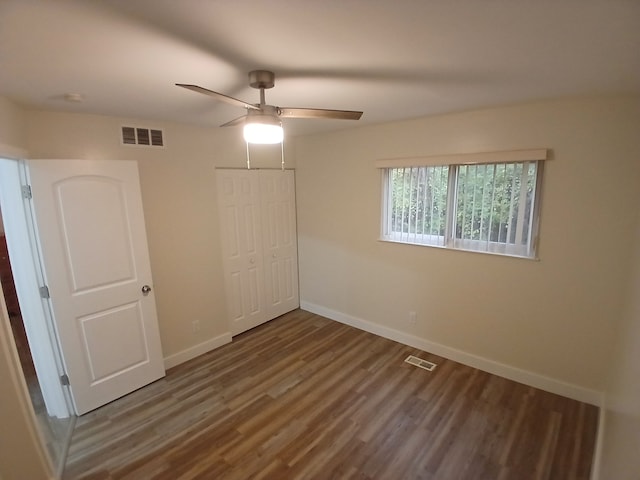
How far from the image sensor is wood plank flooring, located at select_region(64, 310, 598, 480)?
6.46 ft

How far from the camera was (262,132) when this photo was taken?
1649 millimetres

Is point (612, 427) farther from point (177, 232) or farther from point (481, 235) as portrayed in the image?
point (177, 232)

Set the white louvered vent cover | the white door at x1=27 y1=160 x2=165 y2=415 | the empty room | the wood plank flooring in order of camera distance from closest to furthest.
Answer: the empty room < the wood plank flooring < the white door at x1=27 y1=160 x2=165 y2=415 < the white louvered vent cover

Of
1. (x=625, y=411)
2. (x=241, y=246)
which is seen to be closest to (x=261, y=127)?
(x=241, y=246)

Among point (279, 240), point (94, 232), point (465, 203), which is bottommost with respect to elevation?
point (279, 240)

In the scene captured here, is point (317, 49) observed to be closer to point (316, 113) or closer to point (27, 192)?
point (316, 113)

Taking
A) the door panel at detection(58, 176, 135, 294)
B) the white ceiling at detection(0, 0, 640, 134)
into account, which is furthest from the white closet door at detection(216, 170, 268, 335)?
the white ceiling at detection(0, 0, 640, 134)

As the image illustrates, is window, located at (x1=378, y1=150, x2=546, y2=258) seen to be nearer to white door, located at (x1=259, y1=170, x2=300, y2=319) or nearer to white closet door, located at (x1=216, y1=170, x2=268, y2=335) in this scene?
white door, located at (x1=259, y1=170, x2=300, y2=319)

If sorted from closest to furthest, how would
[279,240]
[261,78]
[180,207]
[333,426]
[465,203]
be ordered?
[261,78]
[333,426]
[465,203]
[180,207]
[279,240]

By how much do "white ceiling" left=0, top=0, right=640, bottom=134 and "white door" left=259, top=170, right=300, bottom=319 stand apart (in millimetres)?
1740

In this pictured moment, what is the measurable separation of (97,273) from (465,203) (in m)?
3.33

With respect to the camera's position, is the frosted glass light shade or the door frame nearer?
the frosted glass light shade

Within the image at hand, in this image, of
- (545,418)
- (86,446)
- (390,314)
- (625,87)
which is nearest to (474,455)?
(545,418)

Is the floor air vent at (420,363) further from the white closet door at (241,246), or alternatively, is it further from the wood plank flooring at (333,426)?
the white closet door at (241,246)
